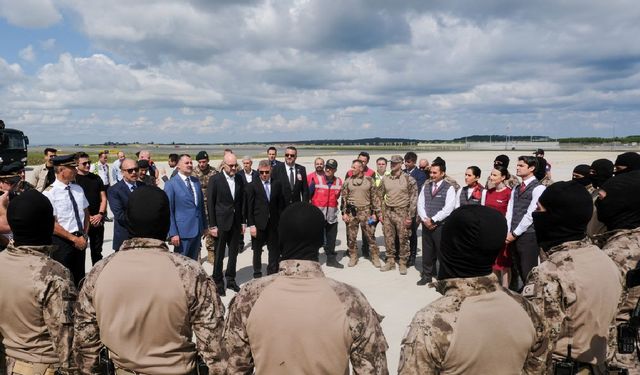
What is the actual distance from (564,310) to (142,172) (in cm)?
729

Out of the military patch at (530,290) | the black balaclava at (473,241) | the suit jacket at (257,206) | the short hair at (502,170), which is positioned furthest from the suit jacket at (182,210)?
the black balaclava at (473,241)

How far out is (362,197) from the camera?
829 cm

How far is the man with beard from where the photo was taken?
244cm

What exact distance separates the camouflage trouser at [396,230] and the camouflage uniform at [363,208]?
0.35 metres

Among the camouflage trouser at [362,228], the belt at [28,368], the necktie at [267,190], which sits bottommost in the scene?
the camouflage trouser at [362,228]

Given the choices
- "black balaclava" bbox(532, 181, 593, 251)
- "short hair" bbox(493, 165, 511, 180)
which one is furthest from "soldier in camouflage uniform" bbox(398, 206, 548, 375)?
"short hair" bbox(493, 165, 511, 180)

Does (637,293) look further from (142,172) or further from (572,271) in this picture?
(142,172)

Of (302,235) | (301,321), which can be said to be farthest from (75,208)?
(301,321)

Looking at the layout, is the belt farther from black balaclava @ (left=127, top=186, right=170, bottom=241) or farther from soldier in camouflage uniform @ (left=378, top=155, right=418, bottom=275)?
soldier in camouflage uniform @ (left=378, top=155, right=418, bottom=275)

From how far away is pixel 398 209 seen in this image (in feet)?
25.5

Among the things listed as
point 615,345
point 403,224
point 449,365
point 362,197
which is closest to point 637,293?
point 615,345

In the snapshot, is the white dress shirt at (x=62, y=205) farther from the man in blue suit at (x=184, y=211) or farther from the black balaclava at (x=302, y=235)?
the black balaclava at (x=302, y=235)

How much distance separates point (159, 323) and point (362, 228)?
6.31 meters

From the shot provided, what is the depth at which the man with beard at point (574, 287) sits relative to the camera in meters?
2.44
